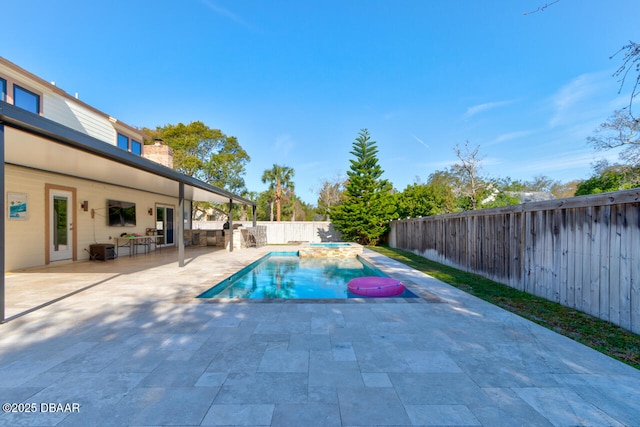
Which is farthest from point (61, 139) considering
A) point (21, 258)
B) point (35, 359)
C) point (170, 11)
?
point (170, 11)

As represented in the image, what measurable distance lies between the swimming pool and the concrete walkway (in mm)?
1564

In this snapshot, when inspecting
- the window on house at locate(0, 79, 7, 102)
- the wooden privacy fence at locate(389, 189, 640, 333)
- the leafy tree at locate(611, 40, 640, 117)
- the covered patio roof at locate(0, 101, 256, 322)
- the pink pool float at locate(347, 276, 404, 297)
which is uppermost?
the window on house at locate(0, 79, 7, 102)

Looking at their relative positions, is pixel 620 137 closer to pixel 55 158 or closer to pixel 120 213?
pixel 55 158

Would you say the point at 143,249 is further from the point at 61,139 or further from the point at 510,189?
the point at 510,189

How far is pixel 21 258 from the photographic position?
696cm

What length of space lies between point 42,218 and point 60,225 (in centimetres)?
57

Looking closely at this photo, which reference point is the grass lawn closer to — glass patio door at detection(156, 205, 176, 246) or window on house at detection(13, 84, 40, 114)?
window on house at detection(13, 84, 40, 114)

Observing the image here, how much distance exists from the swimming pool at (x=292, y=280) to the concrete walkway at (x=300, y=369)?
5.13 ft

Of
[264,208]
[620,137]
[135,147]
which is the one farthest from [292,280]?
[264,208]

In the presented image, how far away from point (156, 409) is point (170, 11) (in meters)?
11.8

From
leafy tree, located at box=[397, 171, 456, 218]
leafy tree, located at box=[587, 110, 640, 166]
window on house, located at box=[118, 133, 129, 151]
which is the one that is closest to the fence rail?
leafy tree, located at box=[397, 171, 456, 218]

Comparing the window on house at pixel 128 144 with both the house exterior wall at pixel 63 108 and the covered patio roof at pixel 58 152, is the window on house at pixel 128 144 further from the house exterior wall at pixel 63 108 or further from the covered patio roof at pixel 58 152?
the covered patio roof at pixel 58 152

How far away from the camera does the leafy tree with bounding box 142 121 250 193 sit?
855 inches

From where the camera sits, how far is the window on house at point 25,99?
7254mm
